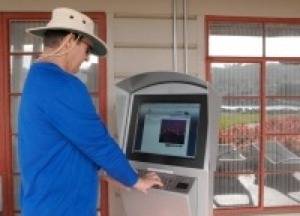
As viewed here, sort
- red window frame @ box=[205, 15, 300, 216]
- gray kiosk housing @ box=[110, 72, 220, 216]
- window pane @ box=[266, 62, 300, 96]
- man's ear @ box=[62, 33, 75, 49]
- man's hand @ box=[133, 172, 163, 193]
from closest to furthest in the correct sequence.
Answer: man's ear @ box=[62, 33, 75, 49] → man's hand @ box=[133, 172, 163, 193] → gray kiosk housing @ box=[110, 72, 220, 216] → red window frame @ box=[205, 15, 300, 216] → window pane @ box=[266, 62, 300, 96]

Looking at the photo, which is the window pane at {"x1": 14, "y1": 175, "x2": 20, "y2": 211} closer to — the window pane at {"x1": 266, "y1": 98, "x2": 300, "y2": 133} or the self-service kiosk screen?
the self-service kiosk screen

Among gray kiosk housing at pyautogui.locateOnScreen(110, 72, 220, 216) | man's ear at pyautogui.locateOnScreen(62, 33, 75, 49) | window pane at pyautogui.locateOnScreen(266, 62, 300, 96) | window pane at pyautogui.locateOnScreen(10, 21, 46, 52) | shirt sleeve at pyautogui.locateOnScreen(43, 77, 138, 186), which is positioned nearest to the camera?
shirt sleeve at pyautogui.locateOnScreen(43, 77, 138, 186)

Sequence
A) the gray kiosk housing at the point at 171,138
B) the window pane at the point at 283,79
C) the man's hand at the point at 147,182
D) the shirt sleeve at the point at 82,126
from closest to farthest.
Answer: the shirt sleeve at the point at 82,126 < the man's hand at the point at 147,182 < the gray kiosk housing at the point at 171,138 < the window pane at the point at 283,79

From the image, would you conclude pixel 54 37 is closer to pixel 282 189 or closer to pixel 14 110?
pixel 14 110

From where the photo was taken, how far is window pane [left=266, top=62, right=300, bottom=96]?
3396mm

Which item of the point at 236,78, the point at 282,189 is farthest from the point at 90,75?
the point at 282,189

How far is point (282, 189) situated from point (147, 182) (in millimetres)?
1900

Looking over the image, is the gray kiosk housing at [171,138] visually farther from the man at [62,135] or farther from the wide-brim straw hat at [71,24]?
the wide-brim straw hat at [71,24]

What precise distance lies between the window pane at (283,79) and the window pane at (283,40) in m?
0.09

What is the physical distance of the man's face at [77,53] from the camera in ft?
5.96

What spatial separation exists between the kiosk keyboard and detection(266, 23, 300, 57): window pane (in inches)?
63.7

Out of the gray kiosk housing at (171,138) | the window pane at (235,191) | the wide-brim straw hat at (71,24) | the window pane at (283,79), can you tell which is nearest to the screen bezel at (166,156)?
the gray kiosk housing at (171,138)

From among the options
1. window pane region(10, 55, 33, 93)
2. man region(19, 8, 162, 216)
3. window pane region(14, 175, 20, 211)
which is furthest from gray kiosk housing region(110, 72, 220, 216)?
window pane region(14, 175, 20, 211)

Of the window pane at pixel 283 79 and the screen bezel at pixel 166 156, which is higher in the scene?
the window pane at pixel 283 79
